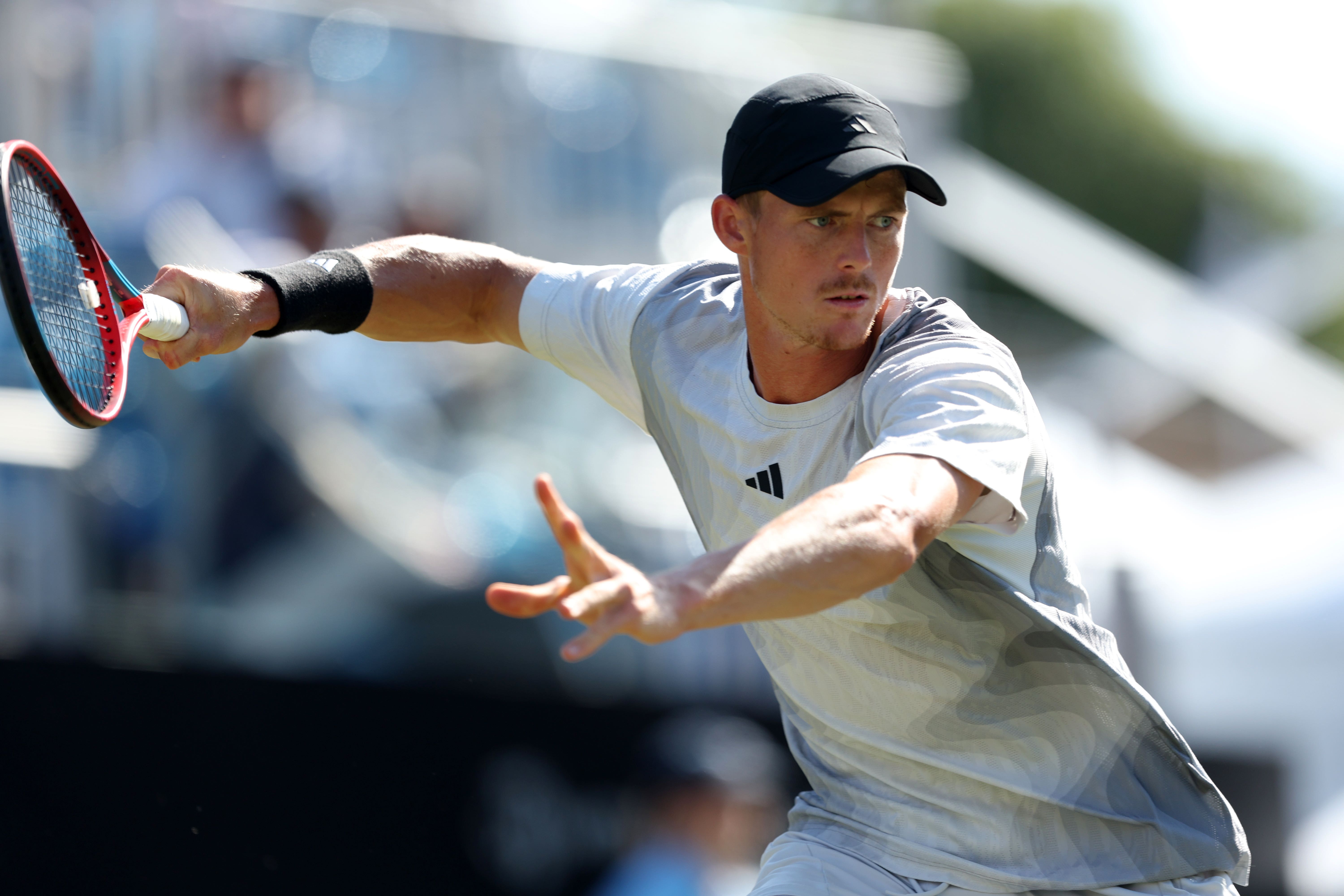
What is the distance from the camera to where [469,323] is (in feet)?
14.1

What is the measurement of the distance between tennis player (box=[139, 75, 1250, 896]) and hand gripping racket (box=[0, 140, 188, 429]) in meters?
0.13

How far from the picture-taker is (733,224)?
12.2ft

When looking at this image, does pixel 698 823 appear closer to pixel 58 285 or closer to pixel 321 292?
pixel 321 292

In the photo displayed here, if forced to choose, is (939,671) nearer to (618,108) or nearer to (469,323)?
(469,323)

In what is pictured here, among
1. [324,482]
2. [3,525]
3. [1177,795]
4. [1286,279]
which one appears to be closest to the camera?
[1177,795]

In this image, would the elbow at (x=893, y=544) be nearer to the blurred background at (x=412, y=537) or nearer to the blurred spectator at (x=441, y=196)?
the blurred background at (x=412, y=537)

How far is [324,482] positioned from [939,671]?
15.7ft

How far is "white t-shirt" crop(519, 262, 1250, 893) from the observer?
324 cm

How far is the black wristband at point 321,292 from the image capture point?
389 centimetres

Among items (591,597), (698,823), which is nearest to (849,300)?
(591,597)

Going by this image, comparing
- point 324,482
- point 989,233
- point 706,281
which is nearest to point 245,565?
point 324,482

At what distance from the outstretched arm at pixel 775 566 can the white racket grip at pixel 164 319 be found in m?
1.43

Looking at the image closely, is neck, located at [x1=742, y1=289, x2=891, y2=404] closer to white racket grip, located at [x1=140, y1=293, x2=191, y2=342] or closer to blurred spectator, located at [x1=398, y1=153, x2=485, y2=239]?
white racket grip, located at [x1=140, y1=293, x2=191, y2=342]

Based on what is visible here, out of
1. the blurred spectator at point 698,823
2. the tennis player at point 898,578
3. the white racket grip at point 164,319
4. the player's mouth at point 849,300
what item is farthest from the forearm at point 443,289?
the blurred spectator at point 698,823
